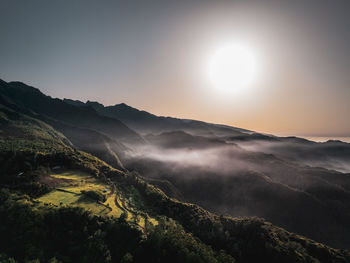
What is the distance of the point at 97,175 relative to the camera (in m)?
83.8

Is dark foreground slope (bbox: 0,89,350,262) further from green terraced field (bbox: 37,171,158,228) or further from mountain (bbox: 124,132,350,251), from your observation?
mountain (bbox: 124,132,350,251)

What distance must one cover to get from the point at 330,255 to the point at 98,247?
267 feet

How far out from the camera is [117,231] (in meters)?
49.6

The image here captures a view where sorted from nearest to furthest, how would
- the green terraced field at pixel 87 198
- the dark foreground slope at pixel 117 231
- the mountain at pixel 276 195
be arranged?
the dark foreground slope at pixel 117 231 < the green terraced field at pixel 87 198 < the mountain at pixel 276 195

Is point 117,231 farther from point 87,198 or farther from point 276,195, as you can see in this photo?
point 276,195

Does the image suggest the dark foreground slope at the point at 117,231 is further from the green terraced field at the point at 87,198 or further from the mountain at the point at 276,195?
the mountain at the point at 276,195

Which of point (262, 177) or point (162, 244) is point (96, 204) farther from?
point (262, 177)

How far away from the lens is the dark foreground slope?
44.5 metres

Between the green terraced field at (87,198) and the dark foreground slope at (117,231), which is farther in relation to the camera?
the green terraced field at (87,198)

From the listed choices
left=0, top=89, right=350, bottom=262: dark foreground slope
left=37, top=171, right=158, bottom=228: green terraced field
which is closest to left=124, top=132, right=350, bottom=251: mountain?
left=0, top=89, right=350, bottom=262: dark foreground slope

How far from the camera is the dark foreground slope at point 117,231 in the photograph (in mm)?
44469

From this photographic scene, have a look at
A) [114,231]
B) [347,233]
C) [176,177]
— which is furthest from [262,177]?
[114,231]

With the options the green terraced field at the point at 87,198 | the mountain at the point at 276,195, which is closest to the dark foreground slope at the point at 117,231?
the green terraced field at the point at 87,198

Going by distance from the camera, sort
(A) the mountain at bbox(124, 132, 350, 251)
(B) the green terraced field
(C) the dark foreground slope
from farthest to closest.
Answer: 1. (A) the mountain at bbox(124, 132, 350, 251)
2. (B) the green terraced field
3. (C) the dark foreground slope
